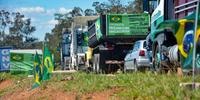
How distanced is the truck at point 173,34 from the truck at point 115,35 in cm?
621

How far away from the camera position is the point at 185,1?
12.5 metres

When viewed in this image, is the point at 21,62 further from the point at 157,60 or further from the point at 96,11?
the point at 96,11

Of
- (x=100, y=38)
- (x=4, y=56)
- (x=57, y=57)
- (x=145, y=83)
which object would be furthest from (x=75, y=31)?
(x=145, y=83)

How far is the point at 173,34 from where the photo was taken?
43.2ft

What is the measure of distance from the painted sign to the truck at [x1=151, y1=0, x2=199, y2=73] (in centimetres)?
1714

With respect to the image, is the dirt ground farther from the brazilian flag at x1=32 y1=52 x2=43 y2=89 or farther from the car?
Answer: the car

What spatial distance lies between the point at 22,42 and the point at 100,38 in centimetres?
8066

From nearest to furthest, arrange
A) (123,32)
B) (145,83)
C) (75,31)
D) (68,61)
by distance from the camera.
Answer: (145,83), (123,32), (75,31), (68,61)

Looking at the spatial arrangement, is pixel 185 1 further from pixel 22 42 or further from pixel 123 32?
pixel 22 42

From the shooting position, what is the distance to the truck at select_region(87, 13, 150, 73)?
74.4 ft

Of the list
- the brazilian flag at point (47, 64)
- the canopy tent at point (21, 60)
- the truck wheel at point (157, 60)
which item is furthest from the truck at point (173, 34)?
the canopy tent at point (21, 60)

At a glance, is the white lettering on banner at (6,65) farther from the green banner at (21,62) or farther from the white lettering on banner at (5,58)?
the green banner at (21,62)

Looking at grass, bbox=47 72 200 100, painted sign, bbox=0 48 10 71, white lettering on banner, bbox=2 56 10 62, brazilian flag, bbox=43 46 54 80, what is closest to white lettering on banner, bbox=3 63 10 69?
painted sign, bbox=0 48 10 71

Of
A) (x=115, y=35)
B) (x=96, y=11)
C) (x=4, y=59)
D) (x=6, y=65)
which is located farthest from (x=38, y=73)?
(x=96, y=11)
